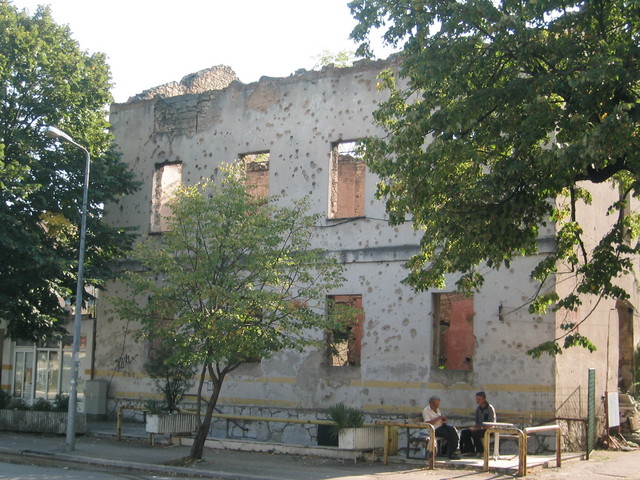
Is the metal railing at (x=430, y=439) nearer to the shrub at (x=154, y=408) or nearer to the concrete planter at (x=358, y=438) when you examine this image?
the concrete planter at (x=358, y=438)

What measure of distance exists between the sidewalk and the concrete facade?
2.31 metres

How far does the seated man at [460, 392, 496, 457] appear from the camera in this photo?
16.9 metres

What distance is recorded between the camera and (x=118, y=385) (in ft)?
80.7

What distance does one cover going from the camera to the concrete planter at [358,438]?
16.6 meters

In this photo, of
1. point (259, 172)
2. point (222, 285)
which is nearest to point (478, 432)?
point (222, 285)

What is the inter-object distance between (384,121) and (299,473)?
679 cm

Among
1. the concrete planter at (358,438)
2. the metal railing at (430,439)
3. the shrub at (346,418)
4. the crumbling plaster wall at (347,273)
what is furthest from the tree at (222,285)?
the crumbling plaster wall at (347,273)

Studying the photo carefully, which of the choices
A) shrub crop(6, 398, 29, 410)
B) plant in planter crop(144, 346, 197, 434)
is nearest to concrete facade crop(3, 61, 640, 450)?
plant in planter crop(144, 346, 197, 434)

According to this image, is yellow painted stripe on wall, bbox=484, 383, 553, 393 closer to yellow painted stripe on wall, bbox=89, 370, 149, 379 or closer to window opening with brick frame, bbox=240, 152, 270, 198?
window opening with brick frame, bbox=240, 152, 270, 198

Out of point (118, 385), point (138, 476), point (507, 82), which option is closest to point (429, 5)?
point (507, 82)

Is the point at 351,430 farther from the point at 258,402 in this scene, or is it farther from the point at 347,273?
the point at 258,402

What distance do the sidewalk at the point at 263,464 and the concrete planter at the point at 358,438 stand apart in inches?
13.5

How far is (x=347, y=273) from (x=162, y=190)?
7.44m

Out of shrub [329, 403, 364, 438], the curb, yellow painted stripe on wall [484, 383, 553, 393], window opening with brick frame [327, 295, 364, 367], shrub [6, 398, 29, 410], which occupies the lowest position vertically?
the curb
